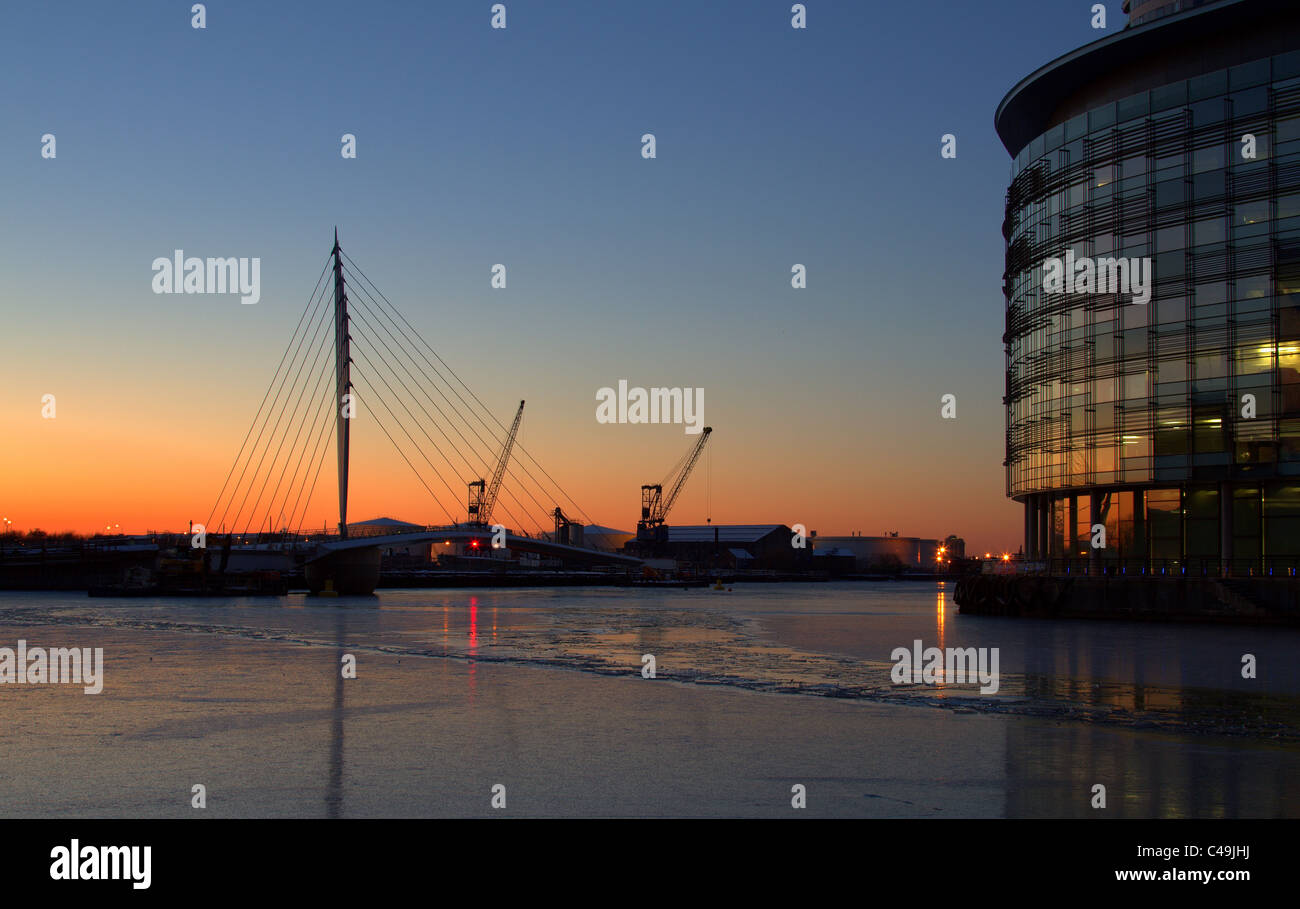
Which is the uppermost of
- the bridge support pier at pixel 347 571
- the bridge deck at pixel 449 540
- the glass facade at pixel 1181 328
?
the glass facade at pixel 1181 328

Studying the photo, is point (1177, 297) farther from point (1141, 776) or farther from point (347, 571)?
point (347, 571)

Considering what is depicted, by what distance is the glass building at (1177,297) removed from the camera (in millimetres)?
55969

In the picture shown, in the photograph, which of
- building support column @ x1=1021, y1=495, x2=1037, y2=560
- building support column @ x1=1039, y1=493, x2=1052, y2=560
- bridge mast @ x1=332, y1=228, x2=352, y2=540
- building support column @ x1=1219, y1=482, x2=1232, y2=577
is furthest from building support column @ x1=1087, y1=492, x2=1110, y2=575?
bridge mast @ x1=332, y1=228, x2=352, y2=540

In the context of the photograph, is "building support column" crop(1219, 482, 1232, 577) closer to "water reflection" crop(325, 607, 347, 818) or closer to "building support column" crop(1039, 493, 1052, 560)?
"building support column" crop(1039, 493, 1052, 560)

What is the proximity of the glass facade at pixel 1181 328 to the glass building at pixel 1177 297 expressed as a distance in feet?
0.29

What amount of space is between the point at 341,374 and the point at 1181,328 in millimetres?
57067

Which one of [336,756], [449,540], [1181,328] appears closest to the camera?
[336,756]

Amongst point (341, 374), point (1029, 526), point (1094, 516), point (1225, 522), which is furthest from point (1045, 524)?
point (341, 374)

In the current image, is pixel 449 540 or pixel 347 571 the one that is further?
pixel 449 540

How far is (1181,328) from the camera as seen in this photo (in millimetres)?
58906

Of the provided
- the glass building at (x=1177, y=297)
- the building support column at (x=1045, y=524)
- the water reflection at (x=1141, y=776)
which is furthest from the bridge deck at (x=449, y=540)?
the water reflection at (x=1141, y=776)

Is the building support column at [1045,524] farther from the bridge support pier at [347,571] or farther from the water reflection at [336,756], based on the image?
Result: the water reflection at [336,756]
